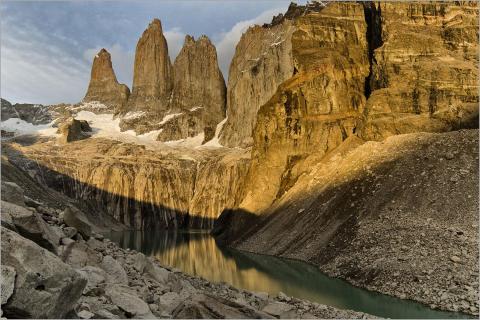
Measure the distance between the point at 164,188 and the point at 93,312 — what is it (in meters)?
101

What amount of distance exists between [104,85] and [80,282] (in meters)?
165

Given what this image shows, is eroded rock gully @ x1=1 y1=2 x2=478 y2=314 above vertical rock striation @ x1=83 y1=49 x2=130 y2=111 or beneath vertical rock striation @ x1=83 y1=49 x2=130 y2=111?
beneath

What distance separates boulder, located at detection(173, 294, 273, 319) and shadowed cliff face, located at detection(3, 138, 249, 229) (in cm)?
8674

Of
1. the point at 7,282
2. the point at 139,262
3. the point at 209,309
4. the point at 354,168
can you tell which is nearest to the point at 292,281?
the point at 139,262

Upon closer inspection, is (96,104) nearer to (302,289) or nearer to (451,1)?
(451,1)

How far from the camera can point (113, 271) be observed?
520 inches

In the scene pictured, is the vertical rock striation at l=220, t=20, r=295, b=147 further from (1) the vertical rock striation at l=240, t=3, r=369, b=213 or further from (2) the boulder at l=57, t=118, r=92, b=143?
(2) the boulder at l=57, t=118, r=92, b=143

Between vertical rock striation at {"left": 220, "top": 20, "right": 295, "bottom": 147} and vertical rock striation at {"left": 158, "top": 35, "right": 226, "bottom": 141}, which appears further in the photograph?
vertical rock striation at {"left": 158, "top": 35, "right": 226, "bottom": 141}

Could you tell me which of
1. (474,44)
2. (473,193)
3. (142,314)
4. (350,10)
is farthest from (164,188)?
(142,314)

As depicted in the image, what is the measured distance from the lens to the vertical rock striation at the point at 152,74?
480 ft

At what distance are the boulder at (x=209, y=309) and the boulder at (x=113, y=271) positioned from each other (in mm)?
2446

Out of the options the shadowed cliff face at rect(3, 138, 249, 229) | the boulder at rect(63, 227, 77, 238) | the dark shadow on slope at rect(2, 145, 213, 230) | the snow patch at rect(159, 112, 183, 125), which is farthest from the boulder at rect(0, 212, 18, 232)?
the snow patch at rect(159, 112, 183, 125)

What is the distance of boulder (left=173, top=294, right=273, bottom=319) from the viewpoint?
10.7m

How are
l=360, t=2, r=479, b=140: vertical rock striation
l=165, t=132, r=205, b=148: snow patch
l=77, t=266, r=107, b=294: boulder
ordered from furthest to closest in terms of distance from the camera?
1. l=165, t=132, r=205, b=148: snow patch
2. l=360, t=2, r=479, b=140: vertical rock striation
3. l=77, t=266, r=107, b=294: boulder
